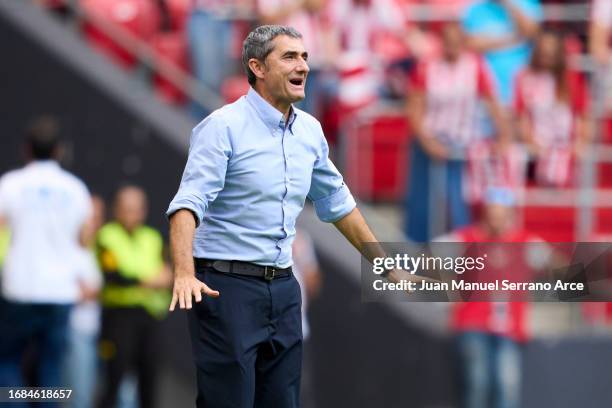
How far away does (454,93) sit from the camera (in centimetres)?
1152

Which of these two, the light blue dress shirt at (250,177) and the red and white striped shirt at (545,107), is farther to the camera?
the red and white striped shirt at (545,107)

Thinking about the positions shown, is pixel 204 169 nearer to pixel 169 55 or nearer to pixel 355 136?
pixel 355 136

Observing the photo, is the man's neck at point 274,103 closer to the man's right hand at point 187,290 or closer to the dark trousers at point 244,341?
the dark trousers at point 244,341

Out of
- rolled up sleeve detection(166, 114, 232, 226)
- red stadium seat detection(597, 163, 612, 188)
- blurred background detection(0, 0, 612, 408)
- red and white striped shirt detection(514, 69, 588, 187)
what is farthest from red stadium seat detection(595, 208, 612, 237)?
rolled up sleeve detection(166, 114, 232, 226)

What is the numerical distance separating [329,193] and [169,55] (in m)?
6.16

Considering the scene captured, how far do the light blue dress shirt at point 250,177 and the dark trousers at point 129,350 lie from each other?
4499 mm

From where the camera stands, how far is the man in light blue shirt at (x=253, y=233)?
20.0 feet

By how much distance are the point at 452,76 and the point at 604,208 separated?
5.97 feet

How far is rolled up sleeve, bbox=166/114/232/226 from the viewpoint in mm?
5863

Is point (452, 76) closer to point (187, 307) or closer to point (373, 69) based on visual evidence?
point (373, 69)

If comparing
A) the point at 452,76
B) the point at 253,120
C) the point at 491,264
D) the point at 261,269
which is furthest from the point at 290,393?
the point at 452,76

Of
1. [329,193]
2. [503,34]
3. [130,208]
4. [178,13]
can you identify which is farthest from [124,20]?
[329,193]

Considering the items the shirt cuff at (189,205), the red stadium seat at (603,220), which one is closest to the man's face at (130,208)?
the red stadium seat at (603,220)

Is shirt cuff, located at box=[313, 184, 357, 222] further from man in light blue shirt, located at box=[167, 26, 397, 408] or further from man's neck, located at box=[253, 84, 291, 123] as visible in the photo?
man's neck, located at box=[253, 84, 291, 123]
